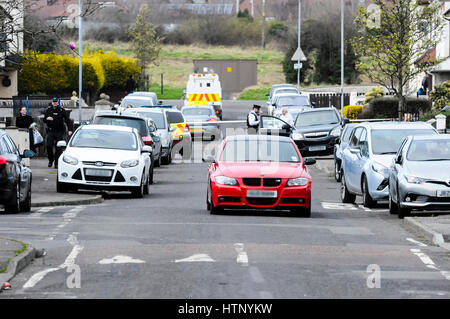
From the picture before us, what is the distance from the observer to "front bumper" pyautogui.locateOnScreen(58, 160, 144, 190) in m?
22.6

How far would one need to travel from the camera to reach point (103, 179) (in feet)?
74.1

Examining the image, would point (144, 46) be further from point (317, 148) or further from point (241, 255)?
point (241, 255)

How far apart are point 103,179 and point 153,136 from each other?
9961mm

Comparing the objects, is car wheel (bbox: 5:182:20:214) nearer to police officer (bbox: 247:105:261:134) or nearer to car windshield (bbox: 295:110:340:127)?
car windshield (bbox: 295:110:340:127)

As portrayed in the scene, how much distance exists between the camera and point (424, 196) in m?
18.3

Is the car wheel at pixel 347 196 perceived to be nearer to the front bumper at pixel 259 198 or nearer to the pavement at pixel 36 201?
the front bumper at pixel 259 198

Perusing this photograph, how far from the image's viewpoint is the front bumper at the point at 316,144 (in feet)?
114

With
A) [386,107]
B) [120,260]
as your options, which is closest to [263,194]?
[120,260]

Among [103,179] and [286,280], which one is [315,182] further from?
[286,280]

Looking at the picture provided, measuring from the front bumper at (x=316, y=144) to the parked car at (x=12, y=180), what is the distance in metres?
16.4

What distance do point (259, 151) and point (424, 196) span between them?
3129mm

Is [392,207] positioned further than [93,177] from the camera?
No
